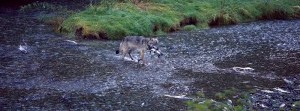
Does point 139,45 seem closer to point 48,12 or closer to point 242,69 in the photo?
point 242,69

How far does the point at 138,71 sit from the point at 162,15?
12.4 metres

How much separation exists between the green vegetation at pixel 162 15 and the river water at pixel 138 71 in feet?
3.88

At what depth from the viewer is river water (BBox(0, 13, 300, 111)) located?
50.2ft

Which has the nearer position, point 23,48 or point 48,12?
point 23,48

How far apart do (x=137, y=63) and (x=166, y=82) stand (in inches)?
118

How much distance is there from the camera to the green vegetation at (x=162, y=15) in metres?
26.1

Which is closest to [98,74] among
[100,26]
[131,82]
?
[131,82]

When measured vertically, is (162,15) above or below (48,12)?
below

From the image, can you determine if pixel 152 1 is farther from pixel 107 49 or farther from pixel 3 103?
pixel 3 103

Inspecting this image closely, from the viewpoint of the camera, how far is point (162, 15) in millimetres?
30922

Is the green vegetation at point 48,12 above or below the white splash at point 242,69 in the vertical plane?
above

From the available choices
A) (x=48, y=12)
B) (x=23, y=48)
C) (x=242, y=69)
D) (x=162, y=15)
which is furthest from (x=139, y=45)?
(x=48, y=12)

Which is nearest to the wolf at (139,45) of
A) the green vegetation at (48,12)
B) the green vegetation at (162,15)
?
the green vegetation at (162,15)

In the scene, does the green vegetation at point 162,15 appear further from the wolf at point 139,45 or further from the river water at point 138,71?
the wolf at point 139,45
